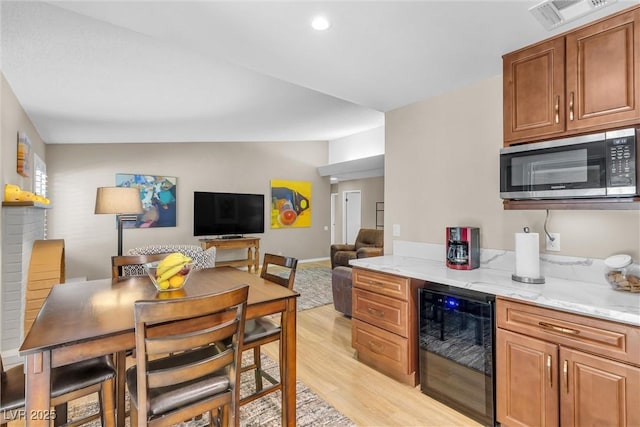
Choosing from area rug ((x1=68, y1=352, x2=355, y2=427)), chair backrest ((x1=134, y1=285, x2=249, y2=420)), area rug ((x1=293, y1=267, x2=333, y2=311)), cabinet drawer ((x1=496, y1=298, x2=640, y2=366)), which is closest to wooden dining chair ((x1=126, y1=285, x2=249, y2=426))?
chair backrest ((x1=134, y1=285, x2=249, y2=420))

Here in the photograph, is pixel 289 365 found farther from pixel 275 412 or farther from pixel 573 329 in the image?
pixel 573 329

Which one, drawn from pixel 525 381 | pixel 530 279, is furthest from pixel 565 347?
pixel 530 279

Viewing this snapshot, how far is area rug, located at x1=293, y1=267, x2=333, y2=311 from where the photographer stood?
176 inches

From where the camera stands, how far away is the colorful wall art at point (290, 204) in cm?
746

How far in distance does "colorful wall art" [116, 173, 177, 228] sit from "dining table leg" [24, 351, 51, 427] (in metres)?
5.24

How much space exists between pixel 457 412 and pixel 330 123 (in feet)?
15.6

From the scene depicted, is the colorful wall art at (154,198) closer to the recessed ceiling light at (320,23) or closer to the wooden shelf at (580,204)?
the recessed ceiling light at (320,23)

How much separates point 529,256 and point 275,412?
1916mm

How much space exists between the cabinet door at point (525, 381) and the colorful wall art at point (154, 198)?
597cm

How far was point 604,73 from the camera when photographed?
1.63m

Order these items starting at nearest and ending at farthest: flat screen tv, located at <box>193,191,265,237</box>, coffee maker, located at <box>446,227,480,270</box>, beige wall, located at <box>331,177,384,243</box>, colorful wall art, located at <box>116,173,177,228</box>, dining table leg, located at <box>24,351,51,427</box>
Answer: dining table leg, located at <box>24,351,51,427</box>, coffee maker, located at <box>446,227,480,270</box>, colorful wall art, located at <box>116,173,177,228</box>, flat screen tv, located at <box>193,191,265,237</box>, beige wall, located at <box>331,177,384,243</box>

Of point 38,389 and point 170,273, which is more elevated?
point 170,273

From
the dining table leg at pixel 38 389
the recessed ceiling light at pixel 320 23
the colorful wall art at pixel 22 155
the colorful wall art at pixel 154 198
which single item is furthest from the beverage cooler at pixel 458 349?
the colorful wall art at pixel 154 198

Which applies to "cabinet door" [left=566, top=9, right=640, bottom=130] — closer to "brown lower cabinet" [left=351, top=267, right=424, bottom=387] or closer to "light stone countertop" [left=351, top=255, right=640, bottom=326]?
"light stone countertop" [left=351, top=255, right=640, bottom=326]
